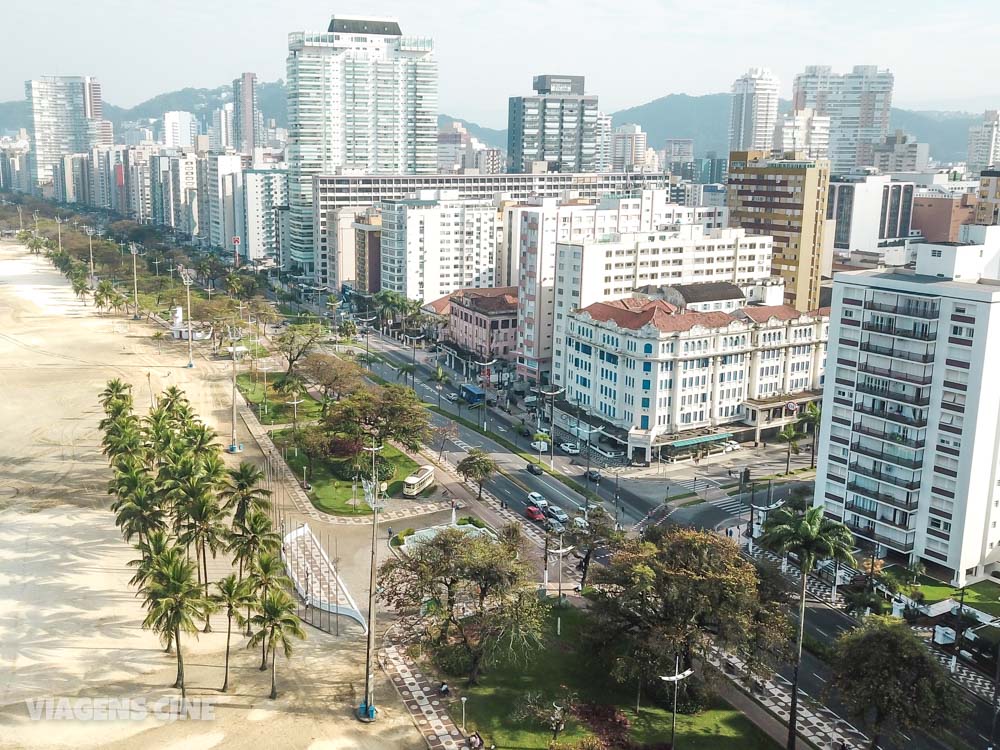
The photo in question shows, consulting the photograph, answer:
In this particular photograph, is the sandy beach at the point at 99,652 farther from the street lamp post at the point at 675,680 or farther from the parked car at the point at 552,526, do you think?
the parked car at the point at 552,526

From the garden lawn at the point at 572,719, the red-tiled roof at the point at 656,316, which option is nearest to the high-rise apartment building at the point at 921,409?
the red-tiled roof at the point at 656,316

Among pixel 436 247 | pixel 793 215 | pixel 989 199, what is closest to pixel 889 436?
pixel 793 215

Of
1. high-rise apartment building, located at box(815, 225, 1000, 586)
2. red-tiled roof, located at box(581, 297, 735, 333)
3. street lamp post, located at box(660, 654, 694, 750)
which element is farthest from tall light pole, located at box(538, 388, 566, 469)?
Result: street lamp post, located at box(660, 654, 694, 750)

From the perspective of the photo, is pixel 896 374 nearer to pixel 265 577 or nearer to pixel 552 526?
pixel 552 526

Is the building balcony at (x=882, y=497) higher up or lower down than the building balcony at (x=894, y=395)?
lower down

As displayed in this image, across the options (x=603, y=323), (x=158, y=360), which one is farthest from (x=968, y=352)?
(x=158, y=360)

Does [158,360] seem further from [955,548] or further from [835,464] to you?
[955,548]
